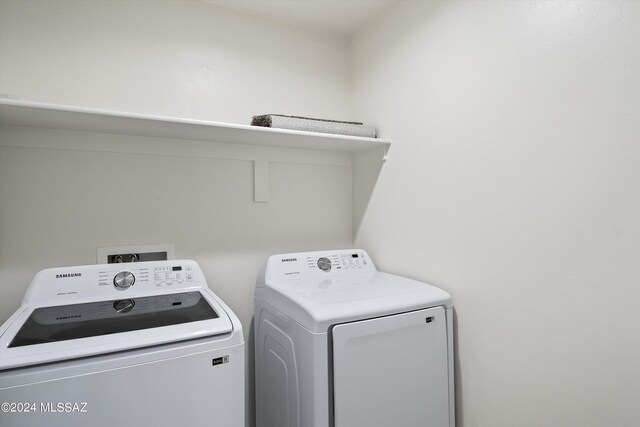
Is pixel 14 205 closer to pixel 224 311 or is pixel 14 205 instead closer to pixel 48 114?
pixel 48 114

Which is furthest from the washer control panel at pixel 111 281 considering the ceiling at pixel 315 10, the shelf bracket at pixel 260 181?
the ceiling at pixel 315 10

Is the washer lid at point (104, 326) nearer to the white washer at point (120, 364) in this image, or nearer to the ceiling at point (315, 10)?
the white washer at point (120, 364)

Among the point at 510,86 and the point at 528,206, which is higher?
the point at 510,86

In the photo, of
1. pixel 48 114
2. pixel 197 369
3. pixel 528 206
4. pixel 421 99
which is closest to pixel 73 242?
pixel 48 114

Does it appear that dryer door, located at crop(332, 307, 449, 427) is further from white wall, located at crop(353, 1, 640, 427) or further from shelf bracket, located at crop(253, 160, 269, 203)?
shelf bracket, located at crop(253, 160, 269, 203)

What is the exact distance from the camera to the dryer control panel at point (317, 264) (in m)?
1.66

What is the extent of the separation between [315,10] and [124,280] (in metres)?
1.63

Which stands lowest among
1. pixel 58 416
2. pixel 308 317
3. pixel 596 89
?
pixel 58 416

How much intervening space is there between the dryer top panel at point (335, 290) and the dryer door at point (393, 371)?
43 mm

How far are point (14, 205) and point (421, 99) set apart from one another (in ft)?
5.90

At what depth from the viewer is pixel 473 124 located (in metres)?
1.34

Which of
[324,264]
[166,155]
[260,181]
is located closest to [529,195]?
[324,264]

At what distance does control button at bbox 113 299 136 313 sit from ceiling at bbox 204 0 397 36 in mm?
1498

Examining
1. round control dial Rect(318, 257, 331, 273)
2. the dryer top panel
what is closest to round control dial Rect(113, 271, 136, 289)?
the dryer top panel
